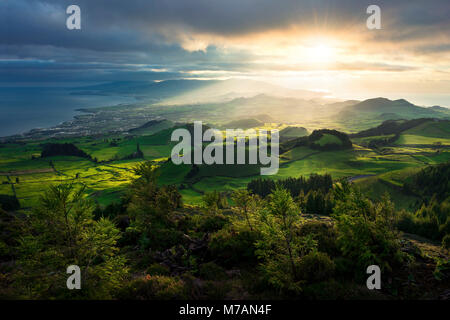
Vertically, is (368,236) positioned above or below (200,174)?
above

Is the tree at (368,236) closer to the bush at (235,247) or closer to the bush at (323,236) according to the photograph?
the bush at (323,236)

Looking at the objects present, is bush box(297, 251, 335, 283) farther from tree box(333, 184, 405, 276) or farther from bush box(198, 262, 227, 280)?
bush box(198, 262, 227, 280)

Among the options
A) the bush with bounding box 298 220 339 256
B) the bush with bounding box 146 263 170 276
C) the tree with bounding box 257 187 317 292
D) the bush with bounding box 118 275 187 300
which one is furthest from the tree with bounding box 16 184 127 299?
the bush with bounding box 298 220 339 256

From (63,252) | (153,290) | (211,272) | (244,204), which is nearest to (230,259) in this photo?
(211,272)

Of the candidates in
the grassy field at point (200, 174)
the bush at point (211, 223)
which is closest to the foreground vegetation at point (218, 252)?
the bush at point (211, 223)

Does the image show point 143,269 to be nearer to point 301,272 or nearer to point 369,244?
point 301,272

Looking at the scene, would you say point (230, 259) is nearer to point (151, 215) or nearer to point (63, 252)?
point (151, 215)
